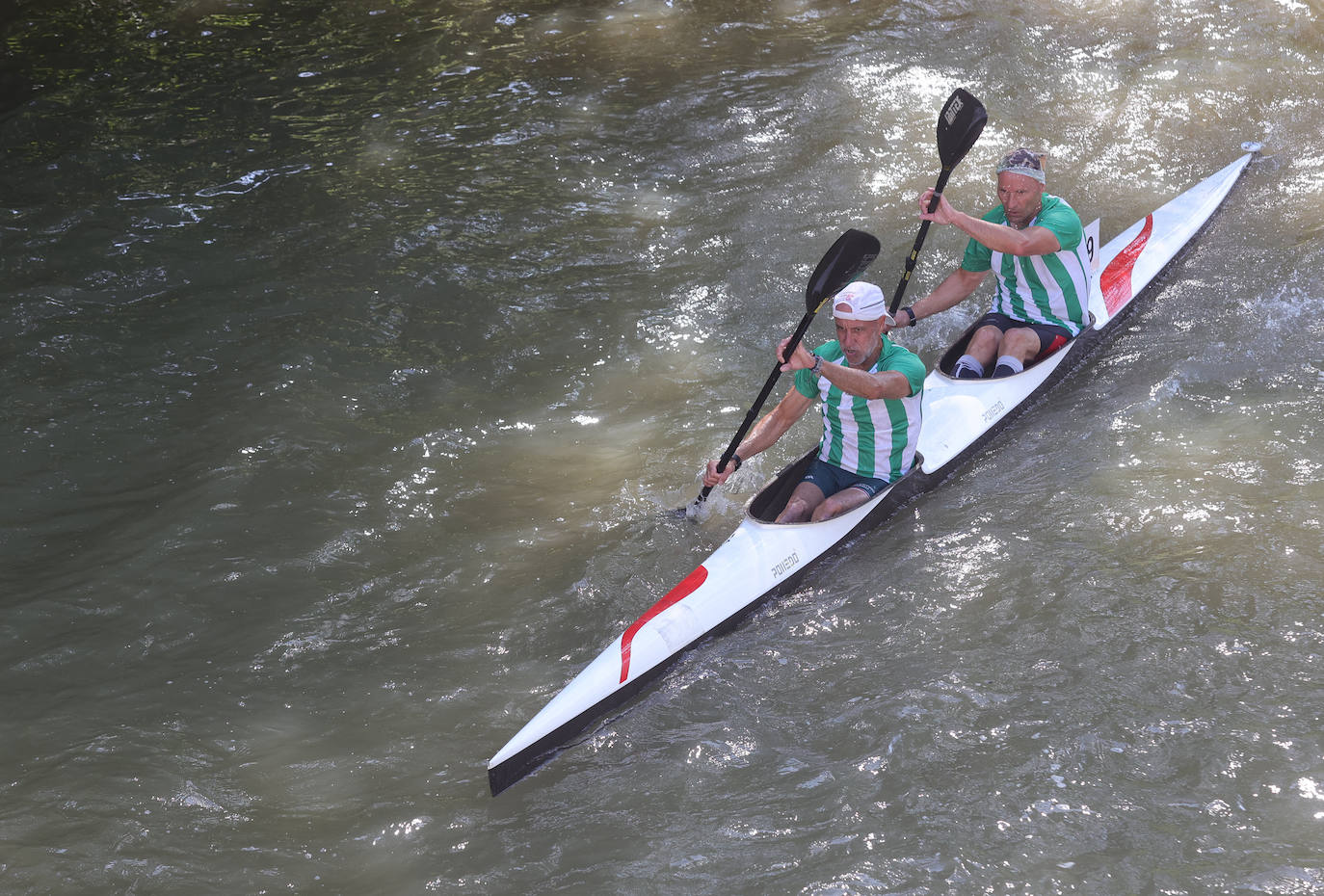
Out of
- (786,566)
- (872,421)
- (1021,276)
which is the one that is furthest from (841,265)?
(1021,276)

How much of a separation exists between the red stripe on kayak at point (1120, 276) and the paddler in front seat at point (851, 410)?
2268 mm

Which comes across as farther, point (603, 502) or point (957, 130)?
point (957, 130)

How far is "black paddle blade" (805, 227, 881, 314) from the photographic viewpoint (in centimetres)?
475

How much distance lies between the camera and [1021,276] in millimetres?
5852

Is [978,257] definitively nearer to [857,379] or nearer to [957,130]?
[957,130]

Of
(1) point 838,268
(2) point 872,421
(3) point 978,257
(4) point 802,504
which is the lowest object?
(4) point 802,504

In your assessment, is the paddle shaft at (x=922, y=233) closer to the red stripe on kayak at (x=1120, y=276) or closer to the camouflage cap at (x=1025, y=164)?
the camouflage cap at (x=1025, y=164)

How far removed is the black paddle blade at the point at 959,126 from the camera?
5.86 meters

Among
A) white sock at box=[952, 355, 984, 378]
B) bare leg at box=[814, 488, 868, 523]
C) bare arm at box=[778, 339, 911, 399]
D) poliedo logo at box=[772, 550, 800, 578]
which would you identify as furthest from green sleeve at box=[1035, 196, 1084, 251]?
poliedo logo at box=[772, 550, 800, 578]

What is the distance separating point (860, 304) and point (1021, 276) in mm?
1861

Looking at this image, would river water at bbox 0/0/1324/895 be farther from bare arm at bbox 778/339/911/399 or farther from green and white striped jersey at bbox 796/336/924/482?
bare arm at bbox 778/339/911/399

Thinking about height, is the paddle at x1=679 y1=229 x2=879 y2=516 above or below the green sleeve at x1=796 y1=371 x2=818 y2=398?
above

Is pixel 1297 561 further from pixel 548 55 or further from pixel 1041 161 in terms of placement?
pixel 548 55

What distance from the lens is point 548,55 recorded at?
10.6 m
